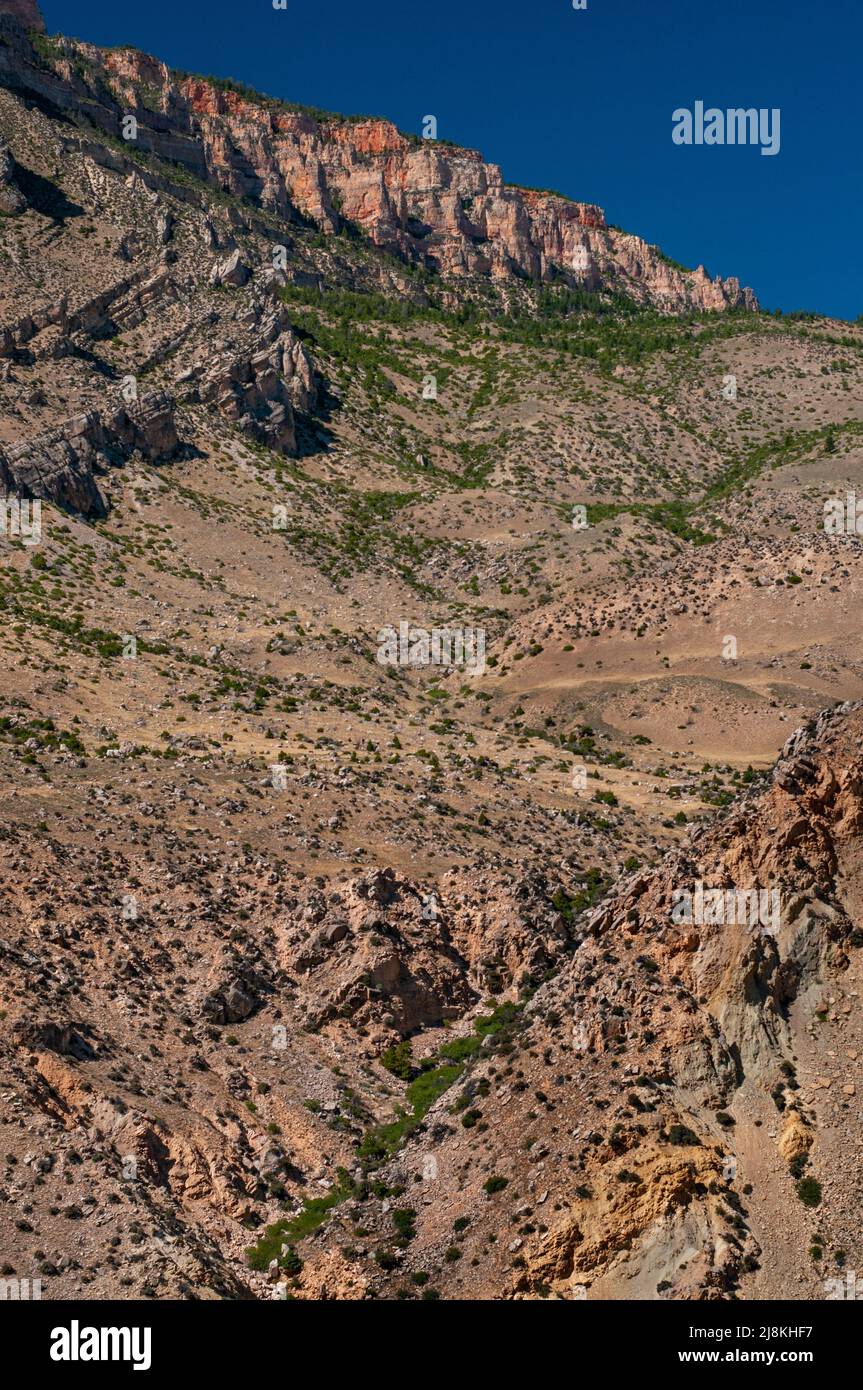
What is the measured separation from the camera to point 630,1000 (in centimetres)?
2803

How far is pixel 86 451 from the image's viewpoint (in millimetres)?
80188

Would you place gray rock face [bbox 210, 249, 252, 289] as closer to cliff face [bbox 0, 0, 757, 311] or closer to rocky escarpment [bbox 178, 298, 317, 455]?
rocky escarpment [bbox 178, 298, 317, 455]

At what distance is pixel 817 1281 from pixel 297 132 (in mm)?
159254

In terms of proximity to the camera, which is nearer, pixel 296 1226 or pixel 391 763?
pixel 296 1226

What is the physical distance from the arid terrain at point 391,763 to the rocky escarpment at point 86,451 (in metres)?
0.30

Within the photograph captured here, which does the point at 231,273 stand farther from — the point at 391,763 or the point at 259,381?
the point at 391,763

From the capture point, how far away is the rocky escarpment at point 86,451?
247ft

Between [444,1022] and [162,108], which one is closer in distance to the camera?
[444,1022]

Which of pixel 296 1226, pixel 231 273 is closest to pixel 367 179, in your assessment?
pixel 231 273

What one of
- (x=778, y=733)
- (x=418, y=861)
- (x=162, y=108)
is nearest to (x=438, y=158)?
(x=162, y=108)

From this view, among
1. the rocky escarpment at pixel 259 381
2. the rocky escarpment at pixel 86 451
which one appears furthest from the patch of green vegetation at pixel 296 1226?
the rocky escarpment at pixel 259 381

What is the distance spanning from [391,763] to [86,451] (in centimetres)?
3549

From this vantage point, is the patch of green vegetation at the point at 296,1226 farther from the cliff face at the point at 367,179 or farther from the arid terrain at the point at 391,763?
the cliff face at the point at 367,179

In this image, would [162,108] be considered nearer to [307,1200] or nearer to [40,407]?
[40,407]
